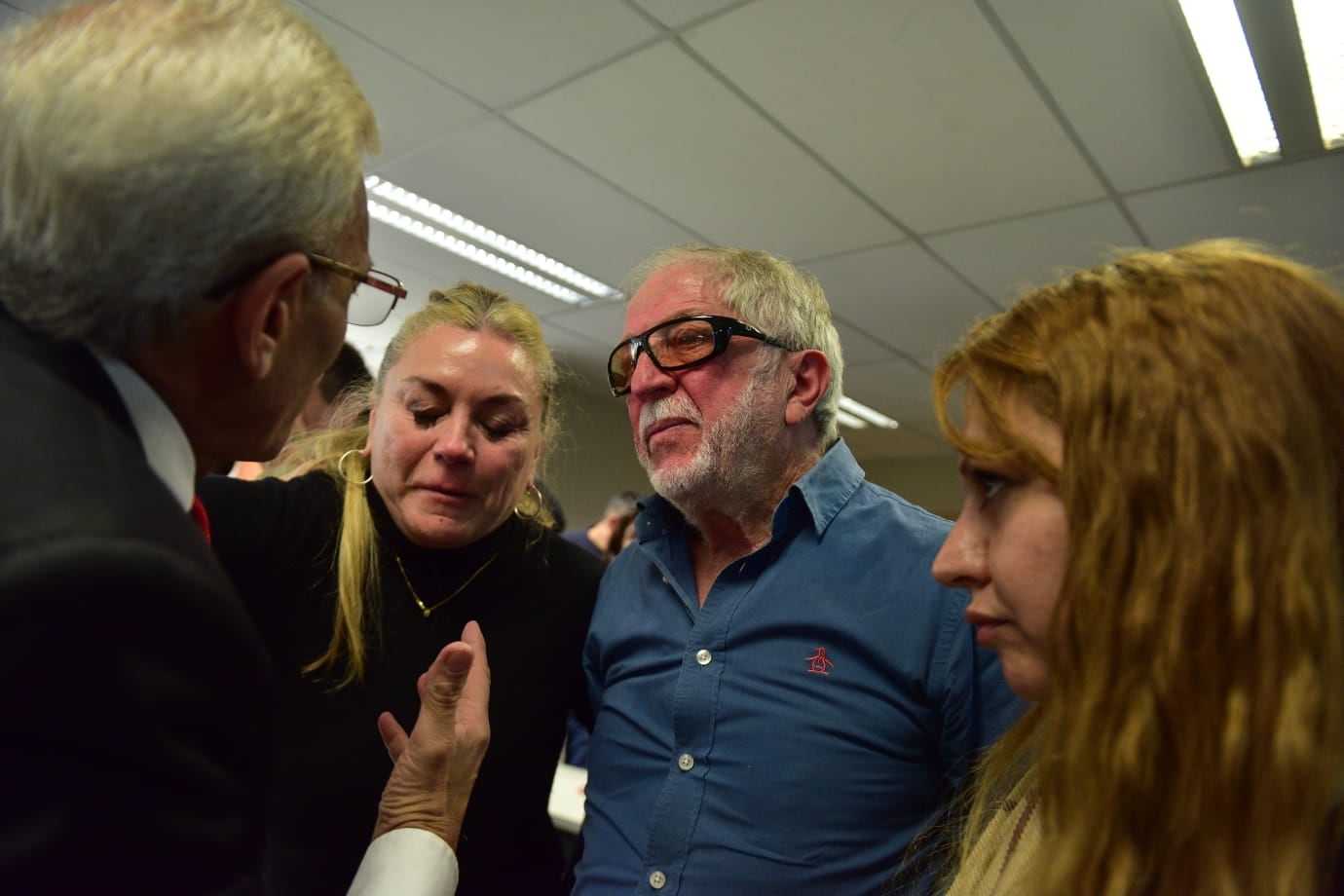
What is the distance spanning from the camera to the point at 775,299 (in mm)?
1506

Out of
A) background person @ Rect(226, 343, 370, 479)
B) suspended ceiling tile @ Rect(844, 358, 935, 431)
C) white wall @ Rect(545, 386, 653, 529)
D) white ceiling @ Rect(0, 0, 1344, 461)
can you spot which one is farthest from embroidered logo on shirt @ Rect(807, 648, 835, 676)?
white wall @ Rect(545, 386, 653, 529)

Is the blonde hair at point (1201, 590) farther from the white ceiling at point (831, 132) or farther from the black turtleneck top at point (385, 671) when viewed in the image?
the white ceiling at point (831, 132)

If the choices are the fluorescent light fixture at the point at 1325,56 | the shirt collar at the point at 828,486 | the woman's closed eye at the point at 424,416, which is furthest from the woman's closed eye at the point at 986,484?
the fluorescent light fixture at the point at 1325,56

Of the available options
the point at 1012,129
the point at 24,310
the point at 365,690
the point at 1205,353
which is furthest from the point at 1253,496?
the point at 1012,129

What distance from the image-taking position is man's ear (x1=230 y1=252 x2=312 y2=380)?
0.67 metres

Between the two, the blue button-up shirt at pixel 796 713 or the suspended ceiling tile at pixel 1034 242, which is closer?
the blue button-up shirt at pixel 796 713

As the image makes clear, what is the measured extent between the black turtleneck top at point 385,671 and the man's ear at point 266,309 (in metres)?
0.72

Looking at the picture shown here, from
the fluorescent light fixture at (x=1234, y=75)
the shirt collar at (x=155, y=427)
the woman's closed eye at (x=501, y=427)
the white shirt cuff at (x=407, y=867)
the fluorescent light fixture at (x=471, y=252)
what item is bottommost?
the white shirt cuff at (x=407, y=867)

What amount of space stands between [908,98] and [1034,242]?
126 centimetres

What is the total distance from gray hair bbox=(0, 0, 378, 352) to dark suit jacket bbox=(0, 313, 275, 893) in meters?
0.08

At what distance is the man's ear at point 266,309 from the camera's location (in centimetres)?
67

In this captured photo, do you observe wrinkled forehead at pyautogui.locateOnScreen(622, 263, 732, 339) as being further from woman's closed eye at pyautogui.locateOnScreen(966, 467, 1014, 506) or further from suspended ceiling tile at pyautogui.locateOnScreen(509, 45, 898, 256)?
suspended ceiling tile at pyautogui.locateOnScreen(509, 45, 898, 256)

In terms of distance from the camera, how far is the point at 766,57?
7.66 feet

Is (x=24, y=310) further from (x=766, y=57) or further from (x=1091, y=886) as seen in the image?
(x=766, y=57)
